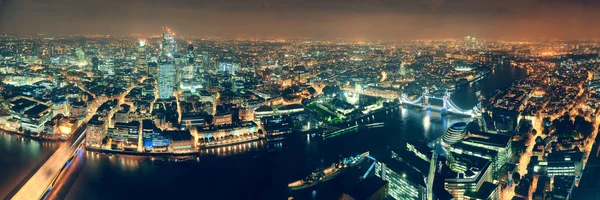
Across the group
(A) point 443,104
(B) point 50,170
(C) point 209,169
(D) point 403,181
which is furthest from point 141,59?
(D) point 403,181

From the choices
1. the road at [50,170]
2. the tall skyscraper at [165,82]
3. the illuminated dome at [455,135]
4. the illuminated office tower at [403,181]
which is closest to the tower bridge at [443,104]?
the illuminated dome at [455,135]

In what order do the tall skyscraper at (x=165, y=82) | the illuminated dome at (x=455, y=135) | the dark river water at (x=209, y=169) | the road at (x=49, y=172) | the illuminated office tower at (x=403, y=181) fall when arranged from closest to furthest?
1. the illuminated office tower at (x=403, y=181)
2. the road at (x=49, y=172)
3. the dark river water at (x=209, y=169)
4. the illuminated dome at (x=455, y=135)
5. the tall skyscraper at (x=165, y=82)

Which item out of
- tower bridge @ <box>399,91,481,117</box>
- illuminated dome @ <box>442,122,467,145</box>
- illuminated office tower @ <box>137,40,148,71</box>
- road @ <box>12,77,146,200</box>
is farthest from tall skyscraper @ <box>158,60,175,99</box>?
illuminated dome @ <box>442,122,467,145</box>

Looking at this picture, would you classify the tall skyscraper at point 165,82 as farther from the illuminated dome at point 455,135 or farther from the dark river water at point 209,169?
the illuminated dome at point 455,135

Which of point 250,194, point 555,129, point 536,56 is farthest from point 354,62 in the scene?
point 250,194

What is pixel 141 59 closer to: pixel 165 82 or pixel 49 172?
pixel 165 82

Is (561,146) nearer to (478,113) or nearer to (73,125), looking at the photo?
(478,113)
